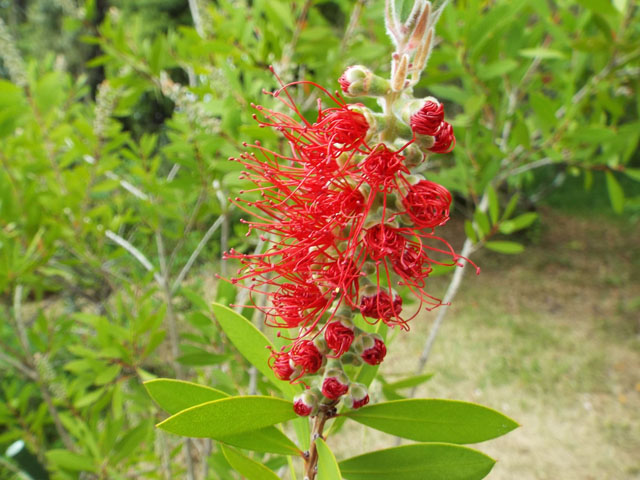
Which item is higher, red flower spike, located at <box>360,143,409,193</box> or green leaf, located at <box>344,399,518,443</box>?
red flower spike, located at <box>360,143,409,193</box>

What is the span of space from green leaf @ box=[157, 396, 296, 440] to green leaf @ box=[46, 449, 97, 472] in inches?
33.4

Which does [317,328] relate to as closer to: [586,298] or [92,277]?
[92,277]

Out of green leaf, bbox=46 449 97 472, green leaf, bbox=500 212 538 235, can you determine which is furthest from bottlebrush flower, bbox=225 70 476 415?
green leaf, bbox=46 449 97 472

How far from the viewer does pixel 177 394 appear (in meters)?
0.40

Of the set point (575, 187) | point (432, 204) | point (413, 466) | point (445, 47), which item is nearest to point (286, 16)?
point (445, 47)

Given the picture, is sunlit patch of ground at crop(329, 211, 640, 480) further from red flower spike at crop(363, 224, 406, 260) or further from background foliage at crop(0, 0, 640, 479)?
red flower spike at crop(363, 224, 406, 260)

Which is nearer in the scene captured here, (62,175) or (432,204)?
(432,204)

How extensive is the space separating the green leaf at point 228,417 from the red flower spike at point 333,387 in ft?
0.13

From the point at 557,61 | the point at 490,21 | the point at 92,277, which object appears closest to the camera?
the point at 490,21

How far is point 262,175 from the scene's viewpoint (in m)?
0.51

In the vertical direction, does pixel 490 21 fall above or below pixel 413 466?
above

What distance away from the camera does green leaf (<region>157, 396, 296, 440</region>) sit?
1.16ft

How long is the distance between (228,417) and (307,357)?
0.09 metres

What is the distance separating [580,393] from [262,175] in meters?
3.76
